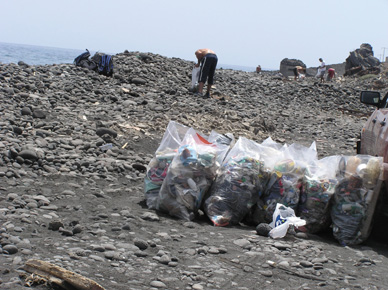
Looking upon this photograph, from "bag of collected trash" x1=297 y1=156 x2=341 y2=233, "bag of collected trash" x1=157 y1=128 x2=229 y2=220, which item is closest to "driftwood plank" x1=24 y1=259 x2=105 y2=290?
"bag of collected trash" x1=157 y1=128 x2=229 y2=220

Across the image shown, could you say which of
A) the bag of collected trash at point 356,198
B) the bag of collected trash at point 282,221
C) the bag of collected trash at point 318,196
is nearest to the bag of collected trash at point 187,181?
the bag of collected trash at point 282,221

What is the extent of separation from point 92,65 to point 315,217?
9.76 meters

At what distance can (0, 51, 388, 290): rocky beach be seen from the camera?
333 centimetres

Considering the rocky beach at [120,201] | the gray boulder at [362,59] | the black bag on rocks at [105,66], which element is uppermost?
the gray boulder at [362,59]

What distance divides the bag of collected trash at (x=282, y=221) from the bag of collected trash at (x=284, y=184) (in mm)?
156

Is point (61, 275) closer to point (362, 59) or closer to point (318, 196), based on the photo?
point (318, 196)

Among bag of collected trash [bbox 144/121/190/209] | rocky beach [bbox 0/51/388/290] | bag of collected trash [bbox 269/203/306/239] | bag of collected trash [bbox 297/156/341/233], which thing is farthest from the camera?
bag of collected trash [bbox 144/121/190/209]

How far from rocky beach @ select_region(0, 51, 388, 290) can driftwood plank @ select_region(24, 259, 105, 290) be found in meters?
0.07

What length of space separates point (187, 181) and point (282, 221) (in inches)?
39.3

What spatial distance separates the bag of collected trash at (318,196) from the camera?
4.59m

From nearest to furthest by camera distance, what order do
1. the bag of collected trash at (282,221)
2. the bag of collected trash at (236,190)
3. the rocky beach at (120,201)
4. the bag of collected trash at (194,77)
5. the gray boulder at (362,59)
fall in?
the rocky beach at (120,201), the bag of collected trash at (282,221), the bag of collected trash at (236,190), the bag of collected trash at (194,77), the gray boulder at (362,59)

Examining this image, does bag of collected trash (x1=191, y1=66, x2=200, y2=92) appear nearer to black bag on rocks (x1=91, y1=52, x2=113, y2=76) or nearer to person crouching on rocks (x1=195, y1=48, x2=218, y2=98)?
person crouching on rocks (x1=195, y1=48, x2=218, y2=98)

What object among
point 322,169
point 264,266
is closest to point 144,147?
point 322,169

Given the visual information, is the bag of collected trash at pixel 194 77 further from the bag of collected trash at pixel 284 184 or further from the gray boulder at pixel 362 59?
the gray boulder at pixel 362 59
